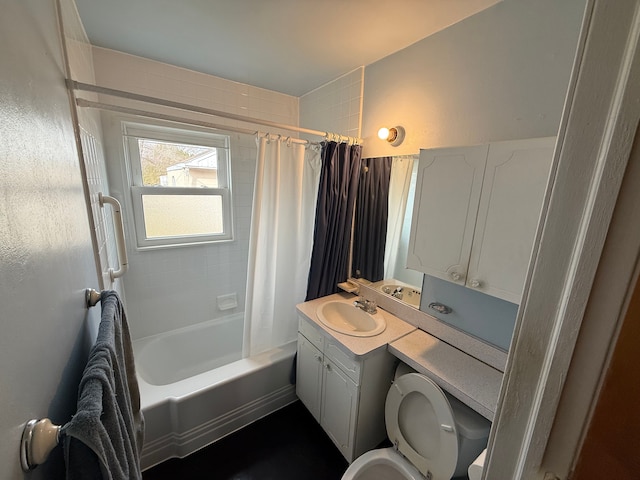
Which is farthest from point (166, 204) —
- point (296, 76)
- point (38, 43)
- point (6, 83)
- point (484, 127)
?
point (484, 127)

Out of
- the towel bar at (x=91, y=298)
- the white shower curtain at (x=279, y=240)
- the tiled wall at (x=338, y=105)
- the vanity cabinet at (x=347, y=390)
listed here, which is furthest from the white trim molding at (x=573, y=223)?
the tiled wall at (x=338, y=105)

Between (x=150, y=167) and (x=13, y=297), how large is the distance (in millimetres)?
2004

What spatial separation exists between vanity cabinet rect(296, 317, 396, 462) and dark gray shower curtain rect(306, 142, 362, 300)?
40 cm

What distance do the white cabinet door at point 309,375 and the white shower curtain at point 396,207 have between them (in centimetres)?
74

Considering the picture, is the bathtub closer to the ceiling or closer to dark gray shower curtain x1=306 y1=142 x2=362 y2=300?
dark gray shower curtain x1=306 y1=142 x2=362 y2=300

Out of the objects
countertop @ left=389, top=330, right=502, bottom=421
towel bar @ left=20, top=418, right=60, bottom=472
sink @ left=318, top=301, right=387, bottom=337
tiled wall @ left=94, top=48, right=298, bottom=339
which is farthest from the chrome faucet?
towel bar @ left=20, top=418, right=60, bottom=472

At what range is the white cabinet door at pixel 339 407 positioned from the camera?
1388 mm

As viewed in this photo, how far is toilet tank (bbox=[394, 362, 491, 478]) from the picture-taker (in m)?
1.03

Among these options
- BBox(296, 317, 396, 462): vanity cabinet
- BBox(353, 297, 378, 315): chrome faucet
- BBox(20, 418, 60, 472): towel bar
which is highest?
BBox(20, 418, 60, 472): towel bar

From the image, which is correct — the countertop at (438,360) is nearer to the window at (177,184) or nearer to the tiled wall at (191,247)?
the tiled wall at (191,247)

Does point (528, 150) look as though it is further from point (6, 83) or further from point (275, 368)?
point (275, 368)

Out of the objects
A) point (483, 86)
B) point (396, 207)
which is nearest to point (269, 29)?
point (483, 86)

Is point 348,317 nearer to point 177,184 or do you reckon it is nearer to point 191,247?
point 191,247

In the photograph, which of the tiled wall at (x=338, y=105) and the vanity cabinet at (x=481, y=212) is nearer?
the vanity cabinet at (x=481, y=212)
